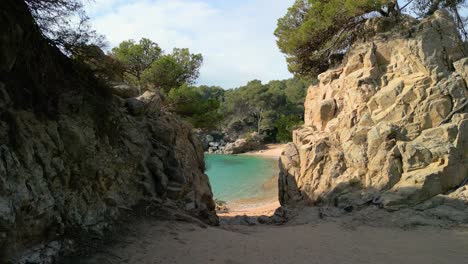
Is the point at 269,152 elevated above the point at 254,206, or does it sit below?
above

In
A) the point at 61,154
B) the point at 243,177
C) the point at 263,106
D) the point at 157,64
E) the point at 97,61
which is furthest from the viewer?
the point at 263,106

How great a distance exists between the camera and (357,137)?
1334cm

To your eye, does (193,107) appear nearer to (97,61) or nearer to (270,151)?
(97,61)

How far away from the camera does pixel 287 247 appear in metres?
8.25

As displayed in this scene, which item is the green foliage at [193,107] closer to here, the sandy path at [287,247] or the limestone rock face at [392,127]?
the limestone rock face at [392,127]

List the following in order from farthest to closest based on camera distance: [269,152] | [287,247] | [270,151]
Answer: [270,151] < [269,152] < [287,247]

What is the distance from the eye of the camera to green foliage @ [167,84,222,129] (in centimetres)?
1752

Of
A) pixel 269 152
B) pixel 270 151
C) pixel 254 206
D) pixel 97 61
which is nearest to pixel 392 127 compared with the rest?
pixel 97 61

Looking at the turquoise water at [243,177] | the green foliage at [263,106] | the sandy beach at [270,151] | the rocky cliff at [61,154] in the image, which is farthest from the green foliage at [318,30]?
the green foliage at [263,106]

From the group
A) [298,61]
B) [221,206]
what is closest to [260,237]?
[298,61]

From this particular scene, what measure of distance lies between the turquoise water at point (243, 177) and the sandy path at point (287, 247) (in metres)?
17.0

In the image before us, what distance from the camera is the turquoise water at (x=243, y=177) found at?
28025 millimetres

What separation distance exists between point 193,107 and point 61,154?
1133cm

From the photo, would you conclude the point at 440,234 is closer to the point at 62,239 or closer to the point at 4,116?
the point at 62,239
